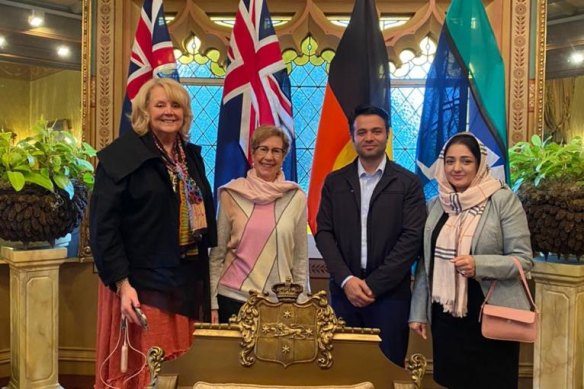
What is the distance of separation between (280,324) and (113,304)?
0.79 meters

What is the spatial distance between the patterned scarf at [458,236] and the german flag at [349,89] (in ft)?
2.94

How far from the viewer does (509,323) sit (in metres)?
1.85

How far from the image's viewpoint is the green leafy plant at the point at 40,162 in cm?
250

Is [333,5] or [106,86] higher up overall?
[333,5]

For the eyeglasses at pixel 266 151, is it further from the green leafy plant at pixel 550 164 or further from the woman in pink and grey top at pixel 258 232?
the green leafy plant at pixel 550 164

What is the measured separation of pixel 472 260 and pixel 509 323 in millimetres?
250

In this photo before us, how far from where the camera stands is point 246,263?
6.67ft

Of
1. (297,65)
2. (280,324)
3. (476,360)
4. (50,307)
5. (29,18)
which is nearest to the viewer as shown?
(280,324)

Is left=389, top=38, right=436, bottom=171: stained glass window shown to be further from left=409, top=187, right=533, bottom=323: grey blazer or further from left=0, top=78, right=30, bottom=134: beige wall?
left=0, top=78, right=30, bottom=134: beige wall

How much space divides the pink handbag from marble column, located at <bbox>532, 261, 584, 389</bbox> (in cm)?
76

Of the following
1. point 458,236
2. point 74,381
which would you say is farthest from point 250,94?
point 74,381

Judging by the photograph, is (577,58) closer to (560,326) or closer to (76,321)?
(560,326)

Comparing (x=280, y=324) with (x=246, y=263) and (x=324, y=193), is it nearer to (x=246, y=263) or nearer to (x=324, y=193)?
(x=246, y=263)

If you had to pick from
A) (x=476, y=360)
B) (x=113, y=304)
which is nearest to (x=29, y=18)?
(x=113, y=304)
